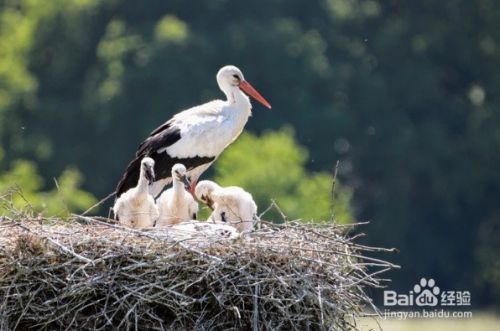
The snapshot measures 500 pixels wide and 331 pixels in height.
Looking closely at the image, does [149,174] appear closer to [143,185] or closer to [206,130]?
[143,185]

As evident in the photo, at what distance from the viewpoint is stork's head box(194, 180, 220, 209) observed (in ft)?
39.3

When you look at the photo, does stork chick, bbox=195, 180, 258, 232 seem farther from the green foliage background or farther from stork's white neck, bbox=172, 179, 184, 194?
the green foliage background

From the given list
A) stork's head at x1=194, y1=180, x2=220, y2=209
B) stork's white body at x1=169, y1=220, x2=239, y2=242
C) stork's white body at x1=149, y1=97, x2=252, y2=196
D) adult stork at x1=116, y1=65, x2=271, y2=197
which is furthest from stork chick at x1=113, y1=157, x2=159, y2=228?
stork's white body at x1=149, y1=97, x2=252, y2=196

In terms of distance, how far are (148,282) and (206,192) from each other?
2370 mm

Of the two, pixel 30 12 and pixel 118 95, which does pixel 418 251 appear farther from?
pixel 30 12

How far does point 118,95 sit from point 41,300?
24.3 m

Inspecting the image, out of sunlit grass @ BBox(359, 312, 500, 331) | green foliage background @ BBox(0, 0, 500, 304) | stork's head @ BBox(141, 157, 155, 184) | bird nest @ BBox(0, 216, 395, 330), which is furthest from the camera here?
green foliage background @ BBox(0, 0, 500, 304)

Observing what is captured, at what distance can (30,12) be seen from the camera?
3744 cm

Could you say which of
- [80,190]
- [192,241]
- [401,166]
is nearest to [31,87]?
[80,190]

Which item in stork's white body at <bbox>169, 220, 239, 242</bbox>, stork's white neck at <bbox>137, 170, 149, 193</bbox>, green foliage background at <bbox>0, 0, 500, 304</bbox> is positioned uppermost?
green foliage background at <bbox>0, 0, 500, 304</bbox>

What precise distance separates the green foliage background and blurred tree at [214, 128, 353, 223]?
609 mm

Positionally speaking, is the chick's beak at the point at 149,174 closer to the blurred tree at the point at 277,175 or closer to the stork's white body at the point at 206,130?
the stork's white body at the point at 206,130

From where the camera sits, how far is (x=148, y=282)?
973 cm

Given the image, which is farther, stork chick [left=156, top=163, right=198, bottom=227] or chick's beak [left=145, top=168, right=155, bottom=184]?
stork chick [left=156, top=163, right=198, bottom=227]
